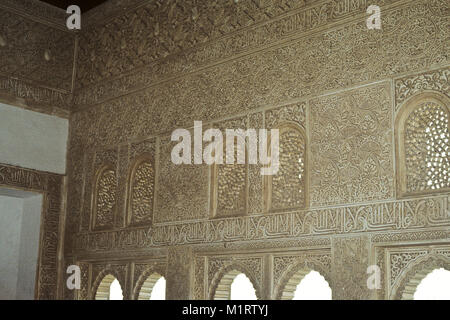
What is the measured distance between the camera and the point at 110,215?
6629 millimetres

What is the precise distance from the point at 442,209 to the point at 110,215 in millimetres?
3680

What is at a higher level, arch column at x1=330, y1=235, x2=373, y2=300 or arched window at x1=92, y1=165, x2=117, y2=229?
arched window at x1=92, y1=165, x2=117, y2=229

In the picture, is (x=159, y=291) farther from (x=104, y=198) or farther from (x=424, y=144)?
(x=424, y=144)

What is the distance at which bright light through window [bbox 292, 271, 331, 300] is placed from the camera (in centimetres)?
652

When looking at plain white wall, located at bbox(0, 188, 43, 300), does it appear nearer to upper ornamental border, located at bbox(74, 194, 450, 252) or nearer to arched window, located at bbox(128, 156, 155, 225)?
upper ornamental border, located at bbox(74, 194, 450, 252)

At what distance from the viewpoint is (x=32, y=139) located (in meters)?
6.93

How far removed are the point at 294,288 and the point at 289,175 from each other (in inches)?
35.2

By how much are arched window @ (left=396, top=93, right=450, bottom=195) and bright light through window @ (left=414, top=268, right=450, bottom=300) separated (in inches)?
71.6

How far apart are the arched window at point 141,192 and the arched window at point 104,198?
0.29m

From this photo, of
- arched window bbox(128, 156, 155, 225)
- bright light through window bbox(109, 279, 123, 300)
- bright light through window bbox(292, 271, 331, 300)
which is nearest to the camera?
arched window bbox(128, 156, 155, 225)

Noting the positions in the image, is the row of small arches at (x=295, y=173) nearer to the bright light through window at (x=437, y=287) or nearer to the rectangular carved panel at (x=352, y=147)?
the rectangular carved panel at (x=352, y=147)

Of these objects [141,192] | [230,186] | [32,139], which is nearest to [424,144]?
[230,186]

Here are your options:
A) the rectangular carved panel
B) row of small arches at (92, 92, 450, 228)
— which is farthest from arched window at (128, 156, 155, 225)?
the rectangular carved panel

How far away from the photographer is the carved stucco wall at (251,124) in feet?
14.5
